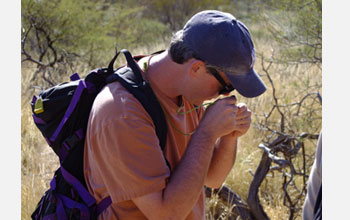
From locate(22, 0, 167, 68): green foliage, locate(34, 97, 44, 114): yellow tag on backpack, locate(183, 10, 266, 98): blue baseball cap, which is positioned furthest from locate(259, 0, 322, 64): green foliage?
locate(34, 97, 44, 114): yellow tag on backpack

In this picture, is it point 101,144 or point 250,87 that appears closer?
point 101,144

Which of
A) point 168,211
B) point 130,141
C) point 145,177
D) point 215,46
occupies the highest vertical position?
point 215,46

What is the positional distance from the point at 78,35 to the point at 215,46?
8083 mm

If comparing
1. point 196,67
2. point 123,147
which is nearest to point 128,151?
point 123,147

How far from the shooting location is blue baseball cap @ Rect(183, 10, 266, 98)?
1.77 m

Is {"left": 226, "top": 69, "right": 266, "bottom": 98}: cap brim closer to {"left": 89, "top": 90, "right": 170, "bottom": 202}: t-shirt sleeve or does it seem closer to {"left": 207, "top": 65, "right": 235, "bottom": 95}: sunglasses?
{"left": 207, "top": 65, "right": 235, "bottom": 95}: sunglasses

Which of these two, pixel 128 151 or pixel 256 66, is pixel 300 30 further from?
pixel 128 151

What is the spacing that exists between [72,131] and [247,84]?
73 cm

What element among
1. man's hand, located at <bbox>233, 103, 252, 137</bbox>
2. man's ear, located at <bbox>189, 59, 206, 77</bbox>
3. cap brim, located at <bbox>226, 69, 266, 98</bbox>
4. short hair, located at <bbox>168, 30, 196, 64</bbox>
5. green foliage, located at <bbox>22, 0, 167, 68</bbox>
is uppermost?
green foliage, located at <bbox>22, 0, 167, 68</bbox>

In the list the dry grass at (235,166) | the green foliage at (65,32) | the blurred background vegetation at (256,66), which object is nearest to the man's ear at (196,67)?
the blurred background vegetation at (256,66)

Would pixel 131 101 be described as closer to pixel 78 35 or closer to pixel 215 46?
pixel 215 46

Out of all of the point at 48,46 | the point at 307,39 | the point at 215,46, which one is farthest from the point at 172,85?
the point at 48,46

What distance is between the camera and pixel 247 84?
1.86 metres

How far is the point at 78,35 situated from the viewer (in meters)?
9.45
